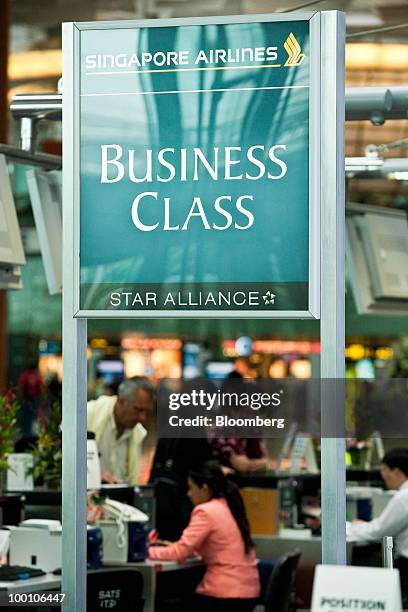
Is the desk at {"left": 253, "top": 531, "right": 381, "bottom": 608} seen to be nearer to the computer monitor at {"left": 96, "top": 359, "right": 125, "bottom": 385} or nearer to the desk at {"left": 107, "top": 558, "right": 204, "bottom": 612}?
the desk at {"left": 107, "top": 558, "right": 204, "bottom": 612}

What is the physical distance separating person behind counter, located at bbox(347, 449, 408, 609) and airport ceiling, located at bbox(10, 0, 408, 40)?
565cm

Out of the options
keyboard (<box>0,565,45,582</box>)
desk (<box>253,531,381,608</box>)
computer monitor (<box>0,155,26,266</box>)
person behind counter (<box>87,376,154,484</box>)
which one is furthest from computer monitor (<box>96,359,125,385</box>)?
computer monitor (<box>0,155,26,266</box>)

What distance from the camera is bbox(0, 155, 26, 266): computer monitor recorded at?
5785 millimetres

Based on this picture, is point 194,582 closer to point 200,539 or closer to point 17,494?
point 200,539

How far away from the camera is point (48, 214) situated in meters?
6.33

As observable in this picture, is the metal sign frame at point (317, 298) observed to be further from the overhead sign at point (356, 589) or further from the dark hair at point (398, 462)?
the dark hair at point (398, 462)

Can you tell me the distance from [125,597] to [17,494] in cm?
125

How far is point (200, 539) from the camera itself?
24.2 feet

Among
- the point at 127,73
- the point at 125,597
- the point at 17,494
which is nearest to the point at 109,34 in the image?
the point at 127,73

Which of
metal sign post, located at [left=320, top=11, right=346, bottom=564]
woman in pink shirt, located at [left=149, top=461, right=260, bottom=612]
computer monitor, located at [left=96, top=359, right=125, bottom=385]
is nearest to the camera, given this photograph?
metal sign post, located at [left=320, top=11, right=346, bottom=564]

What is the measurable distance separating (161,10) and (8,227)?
27.1 feet

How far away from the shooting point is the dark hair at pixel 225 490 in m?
7.37

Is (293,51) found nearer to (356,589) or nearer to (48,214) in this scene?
(356,589)

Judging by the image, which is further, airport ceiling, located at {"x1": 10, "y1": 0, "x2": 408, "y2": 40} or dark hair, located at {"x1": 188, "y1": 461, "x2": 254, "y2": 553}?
airport ceiling, located at {"x1": 10, "y1": 0, "x2": 408, "y2": 40}
